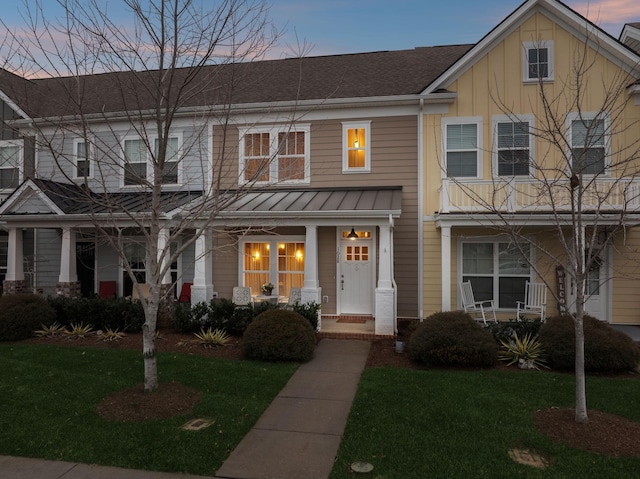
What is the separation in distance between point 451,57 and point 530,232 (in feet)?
23.1

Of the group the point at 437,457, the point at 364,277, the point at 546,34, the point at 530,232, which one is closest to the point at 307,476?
the point at 437,457

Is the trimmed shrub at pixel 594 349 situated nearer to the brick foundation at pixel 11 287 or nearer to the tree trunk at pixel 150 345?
the tree trunk at pixel 150 345

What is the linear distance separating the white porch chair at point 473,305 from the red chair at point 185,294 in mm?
7955

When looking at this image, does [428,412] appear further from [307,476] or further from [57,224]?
[57,224]

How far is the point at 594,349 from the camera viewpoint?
7562 mm

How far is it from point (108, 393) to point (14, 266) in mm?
8829

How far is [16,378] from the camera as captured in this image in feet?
24.1

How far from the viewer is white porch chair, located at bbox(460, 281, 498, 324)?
10.9m

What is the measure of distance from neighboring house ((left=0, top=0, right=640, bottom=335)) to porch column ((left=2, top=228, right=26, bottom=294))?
37 mm

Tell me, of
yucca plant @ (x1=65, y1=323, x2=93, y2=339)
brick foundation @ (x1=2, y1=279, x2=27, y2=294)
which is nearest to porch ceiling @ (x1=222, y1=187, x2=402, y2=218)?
yucca plant @ (x1=65, y1=323, x2=93, y2=339)

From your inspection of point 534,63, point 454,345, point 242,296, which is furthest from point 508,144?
point 242,296

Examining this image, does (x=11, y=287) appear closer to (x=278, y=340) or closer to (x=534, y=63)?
(x=278, y=340)

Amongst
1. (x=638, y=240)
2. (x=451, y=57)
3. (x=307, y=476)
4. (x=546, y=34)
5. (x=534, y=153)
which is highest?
(x=451, y=57)

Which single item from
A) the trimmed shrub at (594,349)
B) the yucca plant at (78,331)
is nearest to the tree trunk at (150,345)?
the yucca plant at (78,331)
